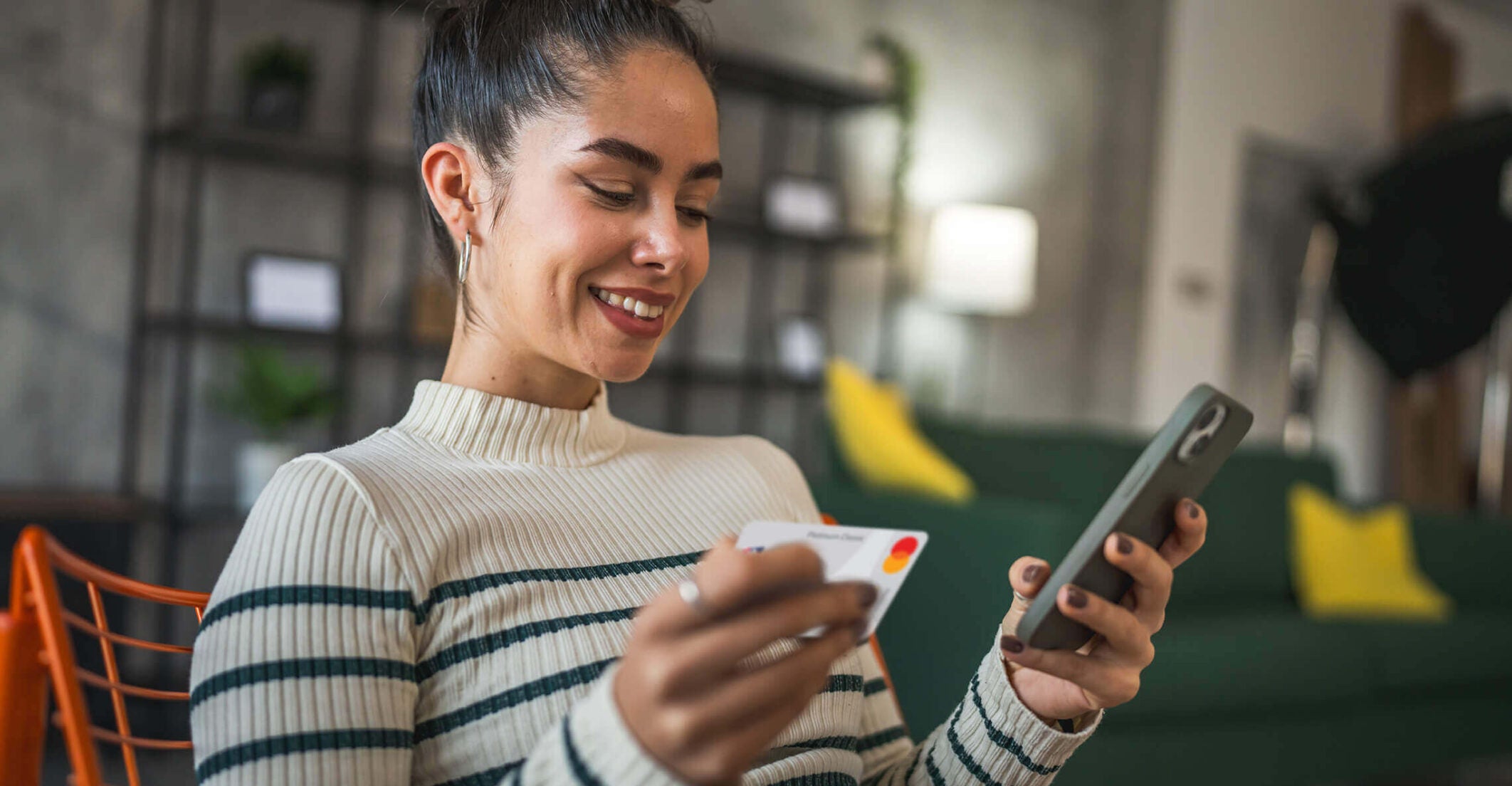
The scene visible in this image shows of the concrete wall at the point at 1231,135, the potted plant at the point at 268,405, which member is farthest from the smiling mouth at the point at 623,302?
the concrete wall at the point at 1231,135

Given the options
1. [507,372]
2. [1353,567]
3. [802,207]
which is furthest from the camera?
[802,207]

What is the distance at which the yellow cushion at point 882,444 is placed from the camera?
9.15 feet

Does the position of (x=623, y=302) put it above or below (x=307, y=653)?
above

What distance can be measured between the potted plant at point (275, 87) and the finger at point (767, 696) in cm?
304

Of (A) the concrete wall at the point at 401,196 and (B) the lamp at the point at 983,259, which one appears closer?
(A) the concrete wall at the point at 401,196

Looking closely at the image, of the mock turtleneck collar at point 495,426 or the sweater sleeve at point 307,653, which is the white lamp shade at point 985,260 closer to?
the mock turtleneck collar at point 495,426

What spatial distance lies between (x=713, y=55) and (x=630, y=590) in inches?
20.5

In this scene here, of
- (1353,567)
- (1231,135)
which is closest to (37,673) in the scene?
(1353,567)

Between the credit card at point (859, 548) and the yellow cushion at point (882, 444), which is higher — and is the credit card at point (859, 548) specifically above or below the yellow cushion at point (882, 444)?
above

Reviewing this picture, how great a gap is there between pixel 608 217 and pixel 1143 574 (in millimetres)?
481

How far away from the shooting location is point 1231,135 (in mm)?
5465

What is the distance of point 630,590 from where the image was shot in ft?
3.04

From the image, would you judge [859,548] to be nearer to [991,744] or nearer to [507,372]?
[991,744]

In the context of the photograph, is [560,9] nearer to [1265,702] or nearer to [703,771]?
[703,771]
